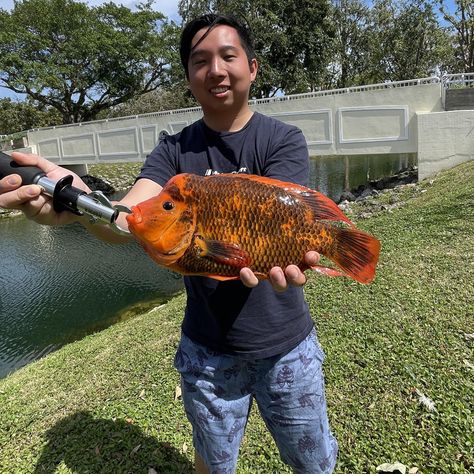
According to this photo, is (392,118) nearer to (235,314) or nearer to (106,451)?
(106,451)

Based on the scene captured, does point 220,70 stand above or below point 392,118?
above

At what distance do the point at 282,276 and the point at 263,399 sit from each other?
0.74m

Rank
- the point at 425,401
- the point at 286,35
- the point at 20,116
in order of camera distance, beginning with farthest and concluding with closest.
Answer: the point at 20,116 < the point at 286,35 < the point at 425,401

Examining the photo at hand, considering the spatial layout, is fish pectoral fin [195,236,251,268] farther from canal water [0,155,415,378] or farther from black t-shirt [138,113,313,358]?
canal water [0,155,415,378]

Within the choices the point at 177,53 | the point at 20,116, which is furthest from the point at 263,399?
the point at 20,116

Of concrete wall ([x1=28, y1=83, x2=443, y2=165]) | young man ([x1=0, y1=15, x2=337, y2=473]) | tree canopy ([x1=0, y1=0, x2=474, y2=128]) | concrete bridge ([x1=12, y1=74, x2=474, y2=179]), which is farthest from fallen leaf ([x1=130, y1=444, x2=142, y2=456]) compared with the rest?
tree canopy ([x1=0, y1=0, x2=474, y2=128])

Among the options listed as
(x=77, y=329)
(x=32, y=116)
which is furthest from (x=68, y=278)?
(x=32, y=116)

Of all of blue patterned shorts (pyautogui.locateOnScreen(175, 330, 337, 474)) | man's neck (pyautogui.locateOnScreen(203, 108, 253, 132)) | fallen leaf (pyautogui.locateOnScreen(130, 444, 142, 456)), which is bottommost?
fallen leaf (pyautogui.locateOnScreen(130, 444, 142, 456))

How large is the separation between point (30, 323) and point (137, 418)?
7041 millimetres

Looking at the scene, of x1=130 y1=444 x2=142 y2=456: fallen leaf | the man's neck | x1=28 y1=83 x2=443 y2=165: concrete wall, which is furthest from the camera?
x1=28 y1=83 x2=443 y2=165: concrete wall

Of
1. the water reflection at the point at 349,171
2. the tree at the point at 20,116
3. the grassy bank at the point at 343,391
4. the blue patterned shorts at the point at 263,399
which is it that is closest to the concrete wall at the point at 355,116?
the water reflection at the point at 349,171

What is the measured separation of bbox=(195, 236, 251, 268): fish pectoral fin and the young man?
315mm

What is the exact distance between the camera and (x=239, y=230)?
142 centimetres

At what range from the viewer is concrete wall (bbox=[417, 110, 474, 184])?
36.7ft
